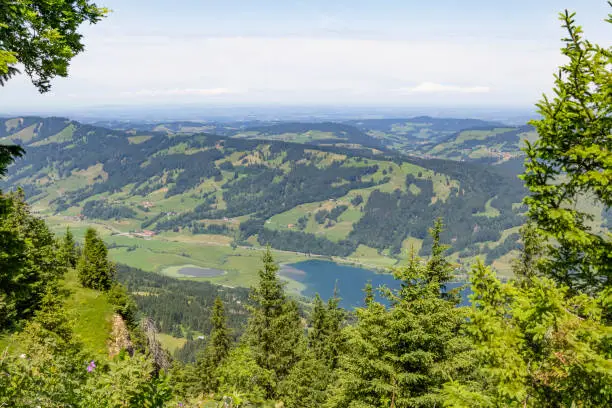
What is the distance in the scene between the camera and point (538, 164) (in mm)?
10039

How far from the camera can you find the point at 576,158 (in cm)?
982

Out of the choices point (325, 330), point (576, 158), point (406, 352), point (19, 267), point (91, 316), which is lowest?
point (325, 330)


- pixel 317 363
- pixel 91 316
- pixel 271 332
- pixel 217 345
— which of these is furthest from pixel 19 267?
pixel 217 345

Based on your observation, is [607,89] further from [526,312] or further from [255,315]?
[255,315]

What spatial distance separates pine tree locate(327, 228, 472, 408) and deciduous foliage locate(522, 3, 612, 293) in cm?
657

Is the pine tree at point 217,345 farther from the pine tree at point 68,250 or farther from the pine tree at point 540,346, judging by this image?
the pine tree at point 540,346

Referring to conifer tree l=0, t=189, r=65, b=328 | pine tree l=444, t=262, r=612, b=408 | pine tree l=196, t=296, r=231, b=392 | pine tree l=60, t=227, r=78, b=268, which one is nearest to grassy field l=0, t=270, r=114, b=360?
conifer tree l=0, t=189, r=65, b=328

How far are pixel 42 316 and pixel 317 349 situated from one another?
116ft

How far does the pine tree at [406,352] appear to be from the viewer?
51.4 feet

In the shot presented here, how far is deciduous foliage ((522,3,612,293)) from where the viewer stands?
941cm

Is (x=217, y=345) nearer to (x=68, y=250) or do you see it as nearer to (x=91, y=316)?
(x=91, y=316)

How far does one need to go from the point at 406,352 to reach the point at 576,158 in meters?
10.0

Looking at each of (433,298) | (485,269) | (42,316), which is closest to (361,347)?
(433,298)

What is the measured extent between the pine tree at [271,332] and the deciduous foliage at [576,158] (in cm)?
2357
